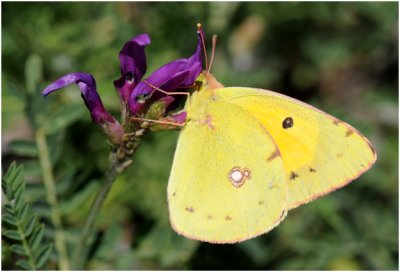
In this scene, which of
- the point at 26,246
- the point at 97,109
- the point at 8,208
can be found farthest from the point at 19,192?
the point at 97,109

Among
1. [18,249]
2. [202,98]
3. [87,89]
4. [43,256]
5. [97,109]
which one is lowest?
[43,256]

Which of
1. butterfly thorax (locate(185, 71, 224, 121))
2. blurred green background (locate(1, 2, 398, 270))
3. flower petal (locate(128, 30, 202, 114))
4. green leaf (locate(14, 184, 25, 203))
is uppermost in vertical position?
flower petal (locate(128, 30, 202, 114))

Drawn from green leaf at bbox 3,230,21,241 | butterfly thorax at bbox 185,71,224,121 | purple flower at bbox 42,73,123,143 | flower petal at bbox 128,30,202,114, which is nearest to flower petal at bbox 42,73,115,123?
purple flower at bbox 42,73,123,143

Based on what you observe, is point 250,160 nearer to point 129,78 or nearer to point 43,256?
point 129,78

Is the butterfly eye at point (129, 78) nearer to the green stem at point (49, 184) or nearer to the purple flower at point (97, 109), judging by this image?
the purple flower at point (97, 109)

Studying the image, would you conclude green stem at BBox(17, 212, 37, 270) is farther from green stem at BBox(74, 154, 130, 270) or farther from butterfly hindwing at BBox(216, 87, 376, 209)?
butterfly hindwing at BBox(216, 87, 376, 209)

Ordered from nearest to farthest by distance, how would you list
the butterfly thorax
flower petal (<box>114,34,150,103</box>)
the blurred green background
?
Answer: flower petal (<box>114,34,150,103</box>) → the butterfly thorax → the blurred green background
